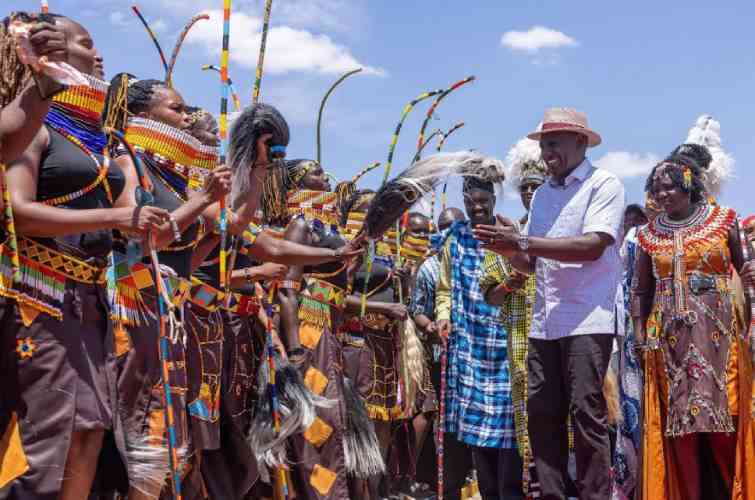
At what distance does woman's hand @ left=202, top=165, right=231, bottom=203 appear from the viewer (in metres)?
4.45

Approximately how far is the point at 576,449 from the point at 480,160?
6.00 ft

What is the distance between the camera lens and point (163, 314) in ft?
14.6

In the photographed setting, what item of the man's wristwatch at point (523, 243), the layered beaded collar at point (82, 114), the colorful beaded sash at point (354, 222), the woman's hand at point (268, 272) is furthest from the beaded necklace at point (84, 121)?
the colorful beaded sash at point (354, 222)

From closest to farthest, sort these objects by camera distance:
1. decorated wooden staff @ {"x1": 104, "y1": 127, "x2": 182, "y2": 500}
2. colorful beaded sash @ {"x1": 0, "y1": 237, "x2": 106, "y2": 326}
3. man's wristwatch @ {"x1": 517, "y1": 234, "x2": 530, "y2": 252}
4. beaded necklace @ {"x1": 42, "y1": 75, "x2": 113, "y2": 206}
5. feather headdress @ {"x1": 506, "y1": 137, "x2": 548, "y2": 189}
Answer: colorful beaded sash @ {"x1": 0, "y1": 237, "x2": 106, "y2": 326} → beaded necklace @ {"x1": 42, "y1": 75, "x2": 113, "y2": 206} → decorated wooden staff @ {"x1": 104, "y1": 127, "x2": 182, "y2": 500} → man's wristwatch @ {"x1": 517, "y1": 234, "x2": 530, "y2": 252} → feather headdress @ {"x1": 506, "y1": 137, "x2": 548, "y2": 189}

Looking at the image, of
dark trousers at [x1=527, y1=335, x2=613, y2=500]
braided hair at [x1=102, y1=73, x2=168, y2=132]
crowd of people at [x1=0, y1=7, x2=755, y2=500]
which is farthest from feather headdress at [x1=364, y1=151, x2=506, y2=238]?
braided hair at [x1=102, y1=73, x2=168, y2=132]

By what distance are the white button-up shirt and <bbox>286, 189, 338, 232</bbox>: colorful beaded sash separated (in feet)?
6.47

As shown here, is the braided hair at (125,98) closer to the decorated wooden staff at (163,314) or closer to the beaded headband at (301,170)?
the decorated wooden staff at (163,314)

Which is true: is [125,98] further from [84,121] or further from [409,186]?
[409,186]

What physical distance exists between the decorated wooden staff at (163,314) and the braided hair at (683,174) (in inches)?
136

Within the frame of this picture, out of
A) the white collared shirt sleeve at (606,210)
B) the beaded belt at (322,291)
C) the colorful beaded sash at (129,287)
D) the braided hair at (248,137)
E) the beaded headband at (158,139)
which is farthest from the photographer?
the beaded belt at (322,291)

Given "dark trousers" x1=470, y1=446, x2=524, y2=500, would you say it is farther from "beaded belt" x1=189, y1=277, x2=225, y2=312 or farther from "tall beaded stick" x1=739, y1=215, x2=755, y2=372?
"beaded belt" x1=189, y1=277, x2=225, y2=312

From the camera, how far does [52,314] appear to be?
372 centimetres

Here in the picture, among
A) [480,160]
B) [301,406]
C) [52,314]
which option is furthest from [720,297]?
[52,314]

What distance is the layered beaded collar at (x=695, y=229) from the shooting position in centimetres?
643
